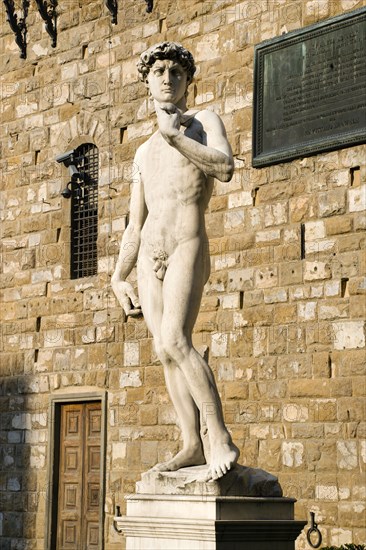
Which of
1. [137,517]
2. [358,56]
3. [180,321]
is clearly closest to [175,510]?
[137,517]

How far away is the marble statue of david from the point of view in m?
7.23

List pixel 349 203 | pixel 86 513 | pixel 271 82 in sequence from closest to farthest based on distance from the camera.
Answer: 1. pixel 349 203
2. pixel 271 82
3. pixel 86 513

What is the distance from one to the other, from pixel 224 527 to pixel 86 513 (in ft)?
23.5

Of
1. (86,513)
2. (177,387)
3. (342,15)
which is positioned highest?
(342,15)

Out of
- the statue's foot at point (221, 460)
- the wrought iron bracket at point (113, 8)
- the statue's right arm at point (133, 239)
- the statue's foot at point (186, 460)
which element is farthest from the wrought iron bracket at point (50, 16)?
the statue's foot at point (221, 460)

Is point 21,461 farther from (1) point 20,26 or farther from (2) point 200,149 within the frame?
(2) point 200,149

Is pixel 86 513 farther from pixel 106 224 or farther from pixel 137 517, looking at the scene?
pixel 137 517

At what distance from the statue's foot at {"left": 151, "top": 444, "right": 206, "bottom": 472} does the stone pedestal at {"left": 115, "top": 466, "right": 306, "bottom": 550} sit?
8 cm

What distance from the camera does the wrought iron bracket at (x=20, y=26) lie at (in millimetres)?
15453

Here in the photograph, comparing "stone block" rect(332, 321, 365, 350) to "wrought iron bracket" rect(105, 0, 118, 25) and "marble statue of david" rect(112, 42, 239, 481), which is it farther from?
"wrought iron bracket" rect(105, 0, 118, 25)

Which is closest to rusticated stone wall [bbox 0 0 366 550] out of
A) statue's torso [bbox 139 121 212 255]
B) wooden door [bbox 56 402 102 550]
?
wooden door [bbox 56 402 102 550]

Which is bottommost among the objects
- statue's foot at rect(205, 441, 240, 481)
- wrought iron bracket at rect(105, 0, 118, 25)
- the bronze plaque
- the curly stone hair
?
statue's foot at rect(205, 441, 240, 481)

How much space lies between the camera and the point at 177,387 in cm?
736

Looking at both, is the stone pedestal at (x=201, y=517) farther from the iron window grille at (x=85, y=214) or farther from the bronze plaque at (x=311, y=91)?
the iron window grille at (x=85, y=214)
